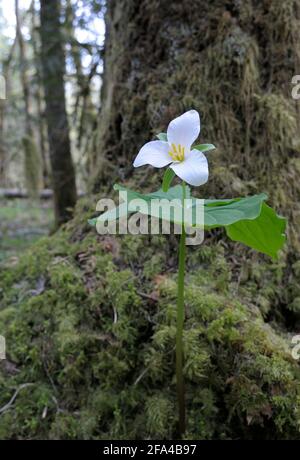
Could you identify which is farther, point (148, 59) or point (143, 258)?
point (148, 59)

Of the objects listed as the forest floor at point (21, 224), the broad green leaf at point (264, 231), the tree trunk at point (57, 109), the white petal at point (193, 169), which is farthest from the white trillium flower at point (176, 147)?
the tree trunk at point (57, 109)

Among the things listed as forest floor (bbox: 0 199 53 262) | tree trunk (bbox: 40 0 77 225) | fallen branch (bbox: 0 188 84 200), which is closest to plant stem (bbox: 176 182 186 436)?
forest floor (bbox: 0 199 53 262)

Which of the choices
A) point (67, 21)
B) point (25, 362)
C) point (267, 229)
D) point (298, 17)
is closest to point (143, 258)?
point (25, 362)

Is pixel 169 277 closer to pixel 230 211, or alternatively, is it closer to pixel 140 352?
pixel 140 352

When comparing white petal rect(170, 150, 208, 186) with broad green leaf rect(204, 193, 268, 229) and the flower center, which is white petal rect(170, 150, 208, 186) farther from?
broad green leaf rect(204, 193, 268, 229)

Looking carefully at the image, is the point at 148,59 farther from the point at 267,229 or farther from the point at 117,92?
the point at 267,229

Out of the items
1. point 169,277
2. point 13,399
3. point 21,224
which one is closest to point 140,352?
point 169,277
